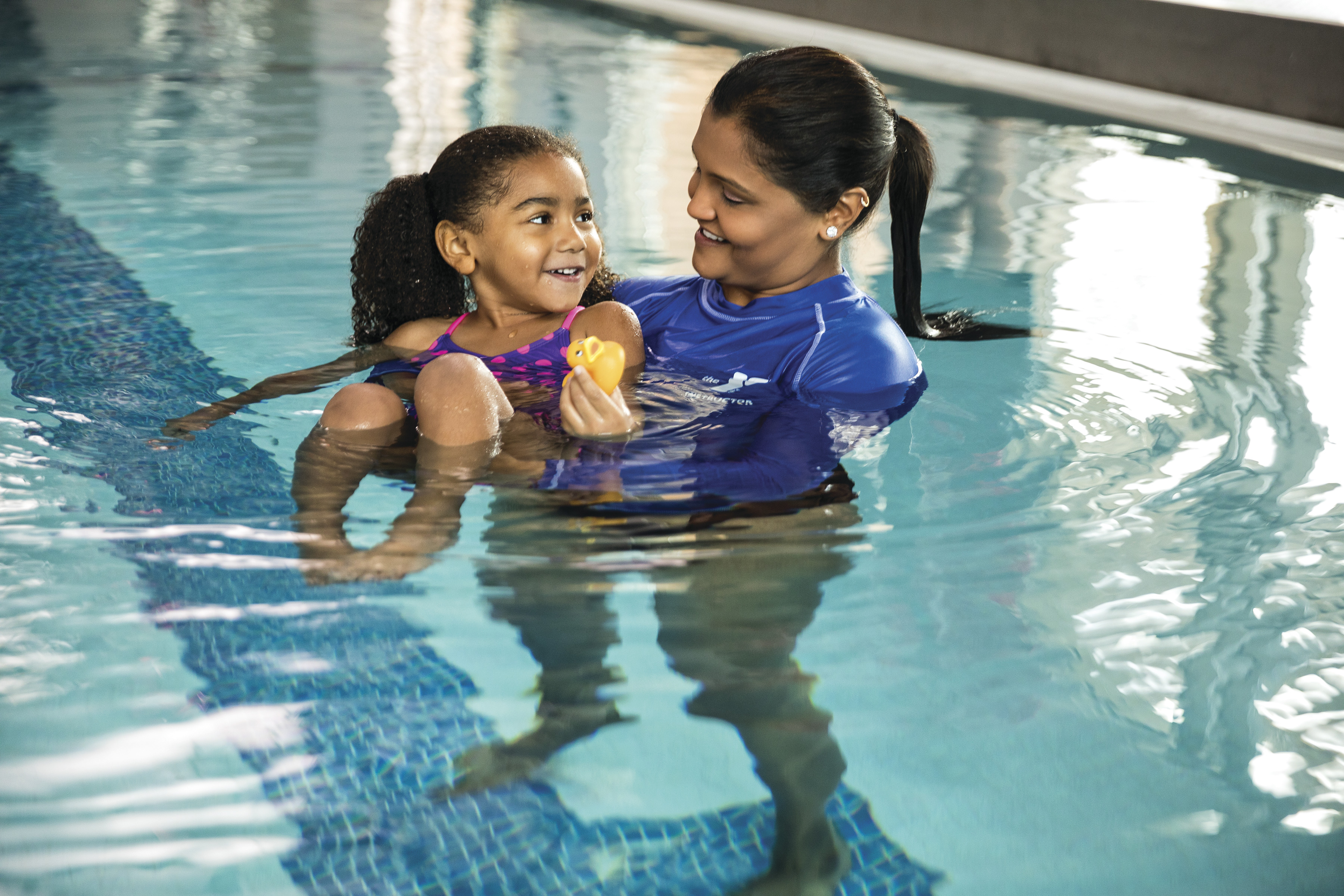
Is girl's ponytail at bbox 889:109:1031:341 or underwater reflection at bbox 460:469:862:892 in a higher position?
girl's ponytail at bbox 889:109:1031:341

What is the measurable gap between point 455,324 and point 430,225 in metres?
0.23

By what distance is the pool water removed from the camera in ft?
5.05

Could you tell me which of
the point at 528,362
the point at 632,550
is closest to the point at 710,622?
the point at 632,550

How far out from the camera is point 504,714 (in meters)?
1.77

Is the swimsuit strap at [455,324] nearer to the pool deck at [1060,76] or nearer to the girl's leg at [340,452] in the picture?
the girl's leg at [340,452]

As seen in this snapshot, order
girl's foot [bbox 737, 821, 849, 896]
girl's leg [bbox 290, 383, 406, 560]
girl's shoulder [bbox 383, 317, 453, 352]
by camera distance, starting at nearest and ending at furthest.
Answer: girl's foot [bbox 737, 821, 849, 896], girl's leg [bbox 290, 383, 406, 560], girl's shoulder [bbox 383, 317, 453, 352]

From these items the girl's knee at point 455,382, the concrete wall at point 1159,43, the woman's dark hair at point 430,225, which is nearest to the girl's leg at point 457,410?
the girl's knee at point 455,382

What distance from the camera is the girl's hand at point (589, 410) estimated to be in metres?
1.98

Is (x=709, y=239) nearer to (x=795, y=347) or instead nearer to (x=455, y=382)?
(x=795, y=347)

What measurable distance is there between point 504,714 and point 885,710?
0.58 metres

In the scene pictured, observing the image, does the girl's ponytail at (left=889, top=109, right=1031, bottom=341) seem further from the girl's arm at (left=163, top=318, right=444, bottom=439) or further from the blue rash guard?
the girl's arm at (left=163, top=318, right=444, bottom=439)

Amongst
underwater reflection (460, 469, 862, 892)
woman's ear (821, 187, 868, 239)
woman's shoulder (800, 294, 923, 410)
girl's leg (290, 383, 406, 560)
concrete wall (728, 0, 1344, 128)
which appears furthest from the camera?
concrete wall (728, 0, 1344, 128)

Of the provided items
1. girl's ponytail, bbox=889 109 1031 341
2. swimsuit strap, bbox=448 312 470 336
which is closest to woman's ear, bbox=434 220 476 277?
swimsuit strap, bbox=448 312 470 336

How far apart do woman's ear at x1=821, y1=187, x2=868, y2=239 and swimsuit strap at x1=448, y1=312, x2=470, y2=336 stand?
0.84m
